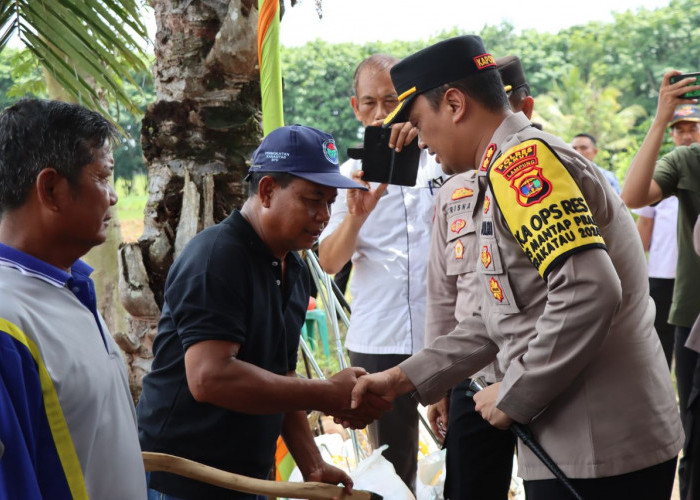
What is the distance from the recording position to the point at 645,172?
374 centimetres

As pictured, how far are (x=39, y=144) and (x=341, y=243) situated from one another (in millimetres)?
1926

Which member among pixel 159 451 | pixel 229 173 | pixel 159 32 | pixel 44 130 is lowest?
pixel 159 451

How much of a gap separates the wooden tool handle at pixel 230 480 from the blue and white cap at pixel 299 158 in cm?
74

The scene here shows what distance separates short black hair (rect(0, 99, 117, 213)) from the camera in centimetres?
137

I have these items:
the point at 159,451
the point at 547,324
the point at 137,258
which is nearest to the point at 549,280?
the point at 547,324

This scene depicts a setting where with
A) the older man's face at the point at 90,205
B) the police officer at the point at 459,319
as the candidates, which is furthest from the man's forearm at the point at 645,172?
the older man's face at the point at 90,205

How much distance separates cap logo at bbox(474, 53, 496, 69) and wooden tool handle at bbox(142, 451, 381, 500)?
116 cm

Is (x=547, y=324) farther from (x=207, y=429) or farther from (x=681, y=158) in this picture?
(x=681, y=158)

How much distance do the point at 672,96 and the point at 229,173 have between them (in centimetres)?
198

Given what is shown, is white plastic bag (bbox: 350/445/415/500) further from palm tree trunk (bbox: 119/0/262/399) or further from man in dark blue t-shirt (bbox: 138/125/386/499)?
palm tree trunk (bbox: 119/0/262/399)

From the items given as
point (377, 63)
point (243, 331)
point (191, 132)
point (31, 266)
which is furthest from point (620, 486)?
point (377, 63)

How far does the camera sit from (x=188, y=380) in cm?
189

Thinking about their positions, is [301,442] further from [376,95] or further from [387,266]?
[376,95]

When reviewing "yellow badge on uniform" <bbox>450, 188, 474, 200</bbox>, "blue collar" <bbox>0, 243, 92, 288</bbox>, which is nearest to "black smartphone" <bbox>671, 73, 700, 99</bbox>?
"yellow badge on uniform" <bbox>450, 188, 474, 200</bbox>
